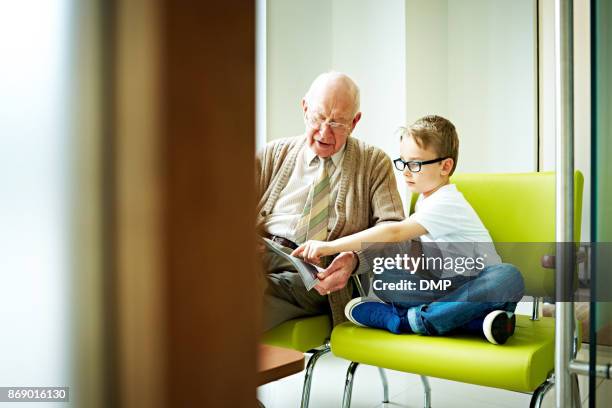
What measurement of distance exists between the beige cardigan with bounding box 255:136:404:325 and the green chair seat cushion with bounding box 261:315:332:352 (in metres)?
0.05

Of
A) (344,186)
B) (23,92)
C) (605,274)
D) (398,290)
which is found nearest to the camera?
(23,92)

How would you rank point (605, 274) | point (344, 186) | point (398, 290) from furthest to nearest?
1. point (344, 186)
2. point (398, 290)
3. point (605, 274)

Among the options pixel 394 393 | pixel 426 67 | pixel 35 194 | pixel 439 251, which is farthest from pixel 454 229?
pixel 426 67

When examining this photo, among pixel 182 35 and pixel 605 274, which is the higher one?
pixel 182 35

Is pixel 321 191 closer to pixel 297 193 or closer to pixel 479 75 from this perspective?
pixel 297 193

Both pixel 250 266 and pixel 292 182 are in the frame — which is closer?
pixel 250 266

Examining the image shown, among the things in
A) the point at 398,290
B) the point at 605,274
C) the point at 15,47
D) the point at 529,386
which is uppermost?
the point at 15,47

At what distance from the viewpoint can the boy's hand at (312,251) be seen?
1161 millimetres

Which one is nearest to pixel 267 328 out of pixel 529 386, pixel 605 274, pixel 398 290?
pixel 398 290

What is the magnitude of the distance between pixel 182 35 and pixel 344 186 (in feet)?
3.92

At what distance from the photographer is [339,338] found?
1.14 m

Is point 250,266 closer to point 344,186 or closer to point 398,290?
point 398,290

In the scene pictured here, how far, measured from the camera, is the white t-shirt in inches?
45.8

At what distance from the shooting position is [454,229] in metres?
1.18
